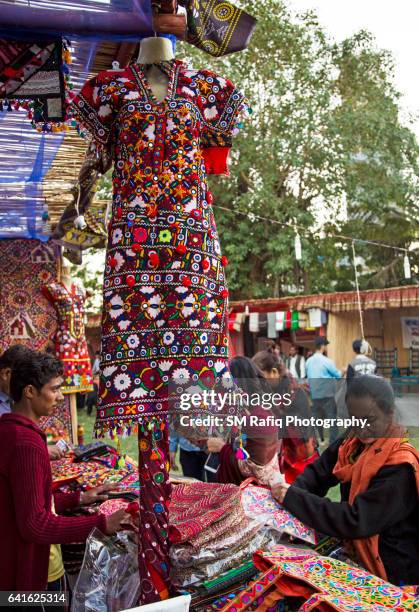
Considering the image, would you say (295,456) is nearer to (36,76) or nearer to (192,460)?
(36,76)

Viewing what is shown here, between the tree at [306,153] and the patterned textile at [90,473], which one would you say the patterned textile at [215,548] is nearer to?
the patterned textile at [90,473]

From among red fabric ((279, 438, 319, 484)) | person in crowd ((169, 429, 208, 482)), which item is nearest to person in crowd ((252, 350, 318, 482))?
red fabric ((279, 438, 319, 484))

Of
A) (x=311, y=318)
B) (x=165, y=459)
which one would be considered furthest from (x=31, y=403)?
(x=311, y=318)

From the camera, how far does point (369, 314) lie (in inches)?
557

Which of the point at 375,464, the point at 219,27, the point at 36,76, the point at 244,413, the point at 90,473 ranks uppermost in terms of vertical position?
the point at 219,27

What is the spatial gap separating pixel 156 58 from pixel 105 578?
193cm

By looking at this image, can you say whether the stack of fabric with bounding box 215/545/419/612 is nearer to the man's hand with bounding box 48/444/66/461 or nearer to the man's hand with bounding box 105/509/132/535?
the man's hand with bounding box 105/509/132/535

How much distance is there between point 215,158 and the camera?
254 cm

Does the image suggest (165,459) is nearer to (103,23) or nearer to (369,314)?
(103,23)

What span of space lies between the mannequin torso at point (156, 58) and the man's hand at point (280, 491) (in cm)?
→ 152

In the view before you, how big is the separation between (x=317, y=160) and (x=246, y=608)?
45.1 ft

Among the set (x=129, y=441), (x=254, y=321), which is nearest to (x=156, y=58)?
(x=129, y=441)

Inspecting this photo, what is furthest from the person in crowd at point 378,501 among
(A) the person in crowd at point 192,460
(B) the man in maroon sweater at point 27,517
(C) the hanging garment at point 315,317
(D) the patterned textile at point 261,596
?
(C) the hanging garment at point 315,317

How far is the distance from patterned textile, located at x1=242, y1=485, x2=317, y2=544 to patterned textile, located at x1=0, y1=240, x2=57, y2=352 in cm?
500
